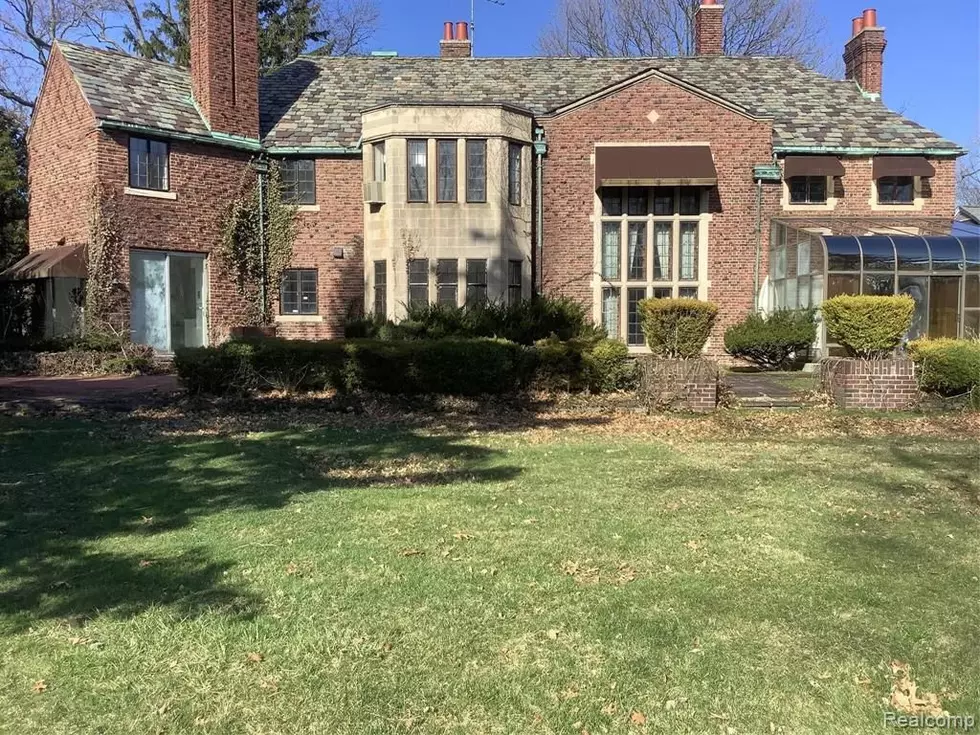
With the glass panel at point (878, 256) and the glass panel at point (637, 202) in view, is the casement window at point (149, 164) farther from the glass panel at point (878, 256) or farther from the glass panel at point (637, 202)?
the glass panel at point (878, 256)

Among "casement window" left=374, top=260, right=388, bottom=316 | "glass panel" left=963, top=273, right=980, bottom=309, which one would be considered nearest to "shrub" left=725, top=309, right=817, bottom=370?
"glass panel" left=963, top=273, right=980, bottom=309

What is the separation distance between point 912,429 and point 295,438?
7822mm

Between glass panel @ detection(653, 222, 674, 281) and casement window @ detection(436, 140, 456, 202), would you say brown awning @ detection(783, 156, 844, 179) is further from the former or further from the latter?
casement window @ detection(436, 140, 456, 202)

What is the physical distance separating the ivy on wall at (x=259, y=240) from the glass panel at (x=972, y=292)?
1645cm

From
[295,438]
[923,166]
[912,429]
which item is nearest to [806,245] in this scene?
[923,166]

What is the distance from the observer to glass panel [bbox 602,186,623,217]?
20.0 m

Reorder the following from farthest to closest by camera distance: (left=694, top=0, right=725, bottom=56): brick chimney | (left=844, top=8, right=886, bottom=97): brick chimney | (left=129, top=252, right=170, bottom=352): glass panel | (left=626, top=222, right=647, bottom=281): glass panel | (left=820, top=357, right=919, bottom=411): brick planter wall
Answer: (left=694, top=0, right=725, bottom=56): brick chimney < (left=844, top=8, right=886, bottom=97): brick chimney < (left=626, top=222, right=647, bottom=281): glass panel < (left=129, top=252, right=170, bottom=352): glass panel < (left=820, top=357, right=919, bottom=411): brick planter wall

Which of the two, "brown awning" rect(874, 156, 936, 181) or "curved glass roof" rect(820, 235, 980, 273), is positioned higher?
"brown awning" rect(874, 156, 936, 181)

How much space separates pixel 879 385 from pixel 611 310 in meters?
9.52

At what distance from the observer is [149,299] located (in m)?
18.1

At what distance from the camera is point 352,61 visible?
2347cm

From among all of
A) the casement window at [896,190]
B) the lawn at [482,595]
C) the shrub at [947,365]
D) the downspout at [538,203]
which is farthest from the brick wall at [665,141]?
the lawn at [482,595]

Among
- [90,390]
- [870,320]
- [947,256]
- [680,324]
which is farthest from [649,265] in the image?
[90,390]

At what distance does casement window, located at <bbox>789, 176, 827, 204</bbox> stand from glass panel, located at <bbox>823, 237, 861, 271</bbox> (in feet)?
10.7
